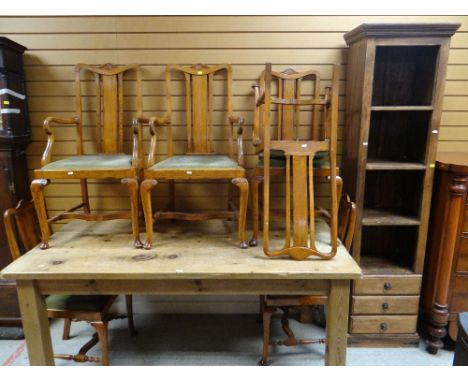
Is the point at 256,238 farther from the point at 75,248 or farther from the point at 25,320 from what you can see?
the point at 25,320

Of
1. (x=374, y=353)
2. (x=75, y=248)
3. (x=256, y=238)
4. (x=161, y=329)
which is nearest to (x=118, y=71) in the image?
(x=75, y=248)

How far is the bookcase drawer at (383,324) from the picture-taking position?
77.5 inches

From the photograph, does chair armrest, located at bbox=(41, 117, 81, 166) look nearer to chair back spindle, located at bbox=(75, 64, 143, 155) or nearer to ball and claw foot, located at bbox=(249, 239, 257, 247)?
chair back spindle, located at bbox=(75, 64, 143, 155)

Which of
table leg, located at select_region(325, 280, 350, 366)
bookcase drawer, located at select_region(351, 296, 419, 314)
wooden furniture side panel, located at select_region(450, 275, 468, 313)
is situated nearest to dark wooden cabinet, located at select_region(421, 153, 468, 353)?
wooden furniture side panel, located at select_region(450, 275, 468, 313)

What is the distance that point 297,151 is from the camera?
1528mm

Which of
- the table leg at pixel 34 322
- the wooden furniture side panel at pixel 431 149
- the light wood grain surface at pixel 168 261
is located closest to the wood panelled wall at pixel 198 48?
the wooden furniture side panel at pixel 431 149

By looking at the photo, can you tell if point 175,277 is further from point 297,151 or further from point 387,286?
point 387,286

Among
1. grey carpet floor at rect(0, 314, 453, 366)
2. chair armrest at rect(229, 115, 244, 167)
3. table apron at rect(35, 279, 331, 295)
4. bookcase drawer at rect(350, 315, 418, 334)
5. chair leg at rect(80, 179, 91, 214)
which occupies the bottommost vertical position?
grey carpet floor at rect(0, 314, 453, 366)

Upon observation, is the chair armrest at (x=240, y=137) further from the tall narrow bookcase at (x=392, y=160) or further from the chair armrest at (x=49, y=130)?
the chair armrest at (x=49, y=130)

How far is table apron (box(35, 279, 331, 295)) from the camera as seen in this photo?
1.52 metres

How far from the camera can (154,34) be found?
6.90 ft

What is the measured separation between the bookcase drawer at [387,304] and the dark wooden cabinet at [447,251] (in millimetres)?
104

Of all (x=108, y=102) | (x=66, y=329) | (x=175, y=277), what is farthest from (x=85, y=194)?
(x=175, y=277)

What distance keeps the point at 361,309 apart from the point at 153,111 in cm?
176
